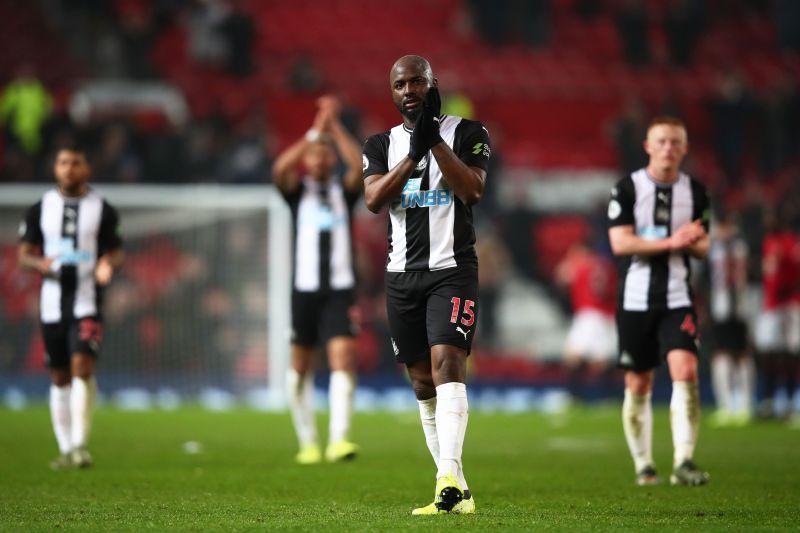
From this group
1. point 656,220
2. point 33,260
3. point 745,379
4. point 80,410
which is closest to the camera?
point 656,220

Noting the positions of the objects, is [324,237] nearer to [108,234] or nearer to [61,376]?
[108,234]

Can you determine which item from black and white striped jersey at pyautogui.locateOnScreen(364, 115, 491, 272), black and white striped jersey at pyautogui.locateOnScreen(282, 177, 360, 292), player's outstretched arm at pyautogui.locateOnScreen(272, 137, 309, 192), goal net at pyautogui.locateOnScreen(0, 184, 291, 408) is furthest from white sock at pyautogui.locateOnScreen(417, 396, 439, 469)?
goal net at pyautogui.locateOnScreen(0, 184, 291, 408)

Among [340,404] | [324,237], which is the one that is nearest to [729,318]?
[324,237]

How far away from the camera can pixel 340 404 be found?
10336 millimetres

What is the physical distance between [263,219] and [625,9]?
1204 cm

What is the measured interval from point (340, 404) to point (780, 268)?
26.9 feet

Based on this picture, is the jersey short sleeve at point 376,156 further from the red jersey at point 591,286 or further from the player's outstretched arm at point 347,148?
the red jersey at point 591,286

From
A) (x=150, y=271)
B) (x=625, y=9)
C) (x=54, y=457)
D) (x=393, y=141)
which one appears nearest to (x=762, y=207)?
(x=625, y=9)

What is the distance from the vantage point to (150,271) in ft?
64.0

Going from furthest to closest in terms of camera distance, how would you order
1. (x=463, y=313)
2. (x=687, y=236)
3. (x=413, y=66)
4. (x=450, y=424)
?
(x=687, y=236) < (x=463, y=313) < (x=450, y=424) < (x=413, y=66)

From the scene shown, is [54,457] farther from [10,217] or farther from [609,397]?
[609,397]

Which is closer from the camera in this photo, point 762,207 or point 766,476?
point 766,476

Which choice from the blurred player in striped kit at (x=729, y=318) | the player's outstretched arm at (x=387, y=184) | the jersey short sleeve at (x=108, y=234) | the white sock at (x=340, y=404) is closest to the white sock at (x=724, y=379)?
the blurred player in striped kit at (x=729, y=318)

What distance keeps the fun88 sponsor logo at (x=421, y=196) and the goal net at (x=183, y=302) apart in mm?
12698
